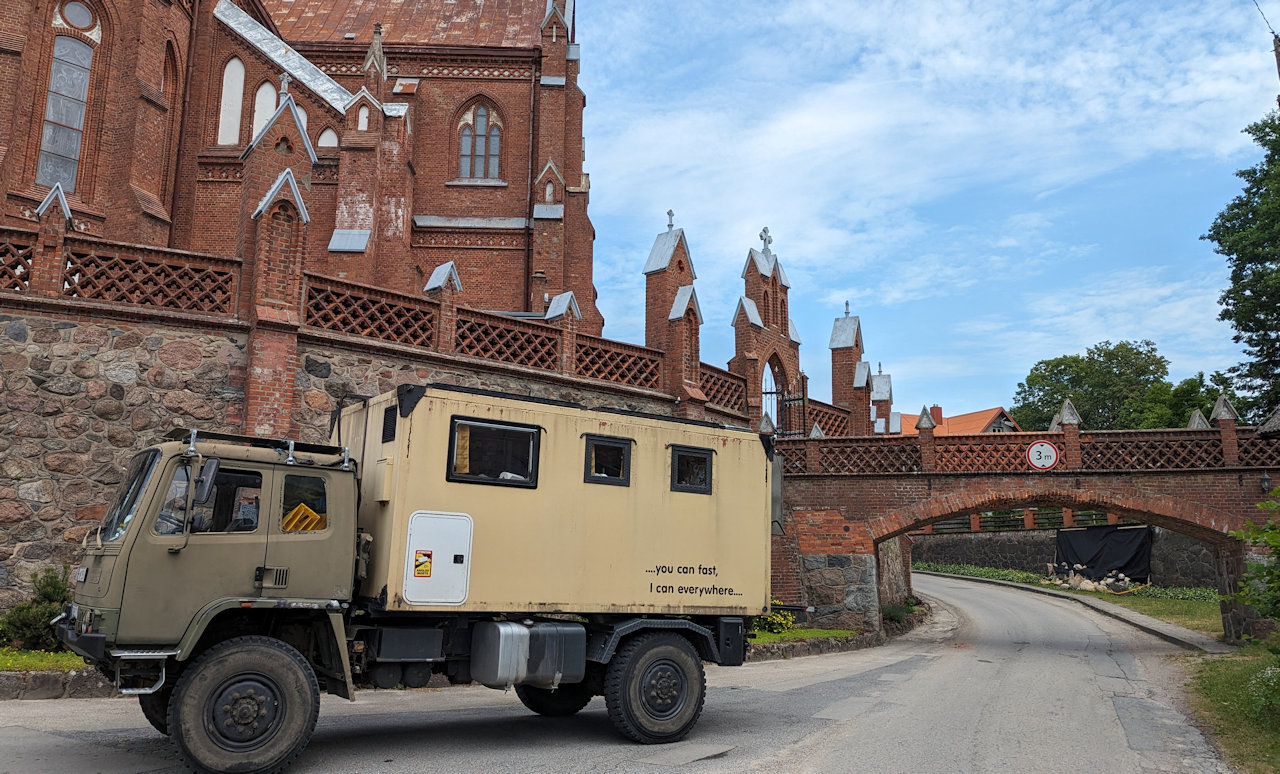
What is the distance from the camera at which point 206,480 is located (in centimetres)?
639

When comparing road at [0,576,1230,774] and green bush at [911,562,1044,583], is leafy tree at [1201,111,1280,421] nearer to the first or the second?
green bush at [911,562,1044,583]

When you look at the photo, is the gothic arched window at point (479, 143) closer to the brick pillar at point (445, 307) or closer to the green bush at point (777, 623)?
the brick pillar at point (445, 307)

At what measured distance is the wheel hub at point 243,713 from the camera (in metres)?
6.29

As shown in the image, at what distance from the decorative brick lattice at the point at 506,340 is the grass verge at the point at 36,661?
683cm

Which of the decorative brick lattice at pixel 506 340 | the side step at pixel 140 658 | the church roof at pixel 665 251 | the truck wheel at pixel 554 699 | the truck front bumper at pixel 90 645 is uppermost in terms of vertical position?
the church roof at pixel 665 251

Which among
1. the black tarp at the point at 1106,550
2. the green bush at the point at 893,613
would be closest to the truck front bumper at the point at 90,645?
the green bush at the point at 893,613

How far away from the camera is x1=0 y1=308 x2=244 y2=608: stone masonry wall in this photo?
11.0m

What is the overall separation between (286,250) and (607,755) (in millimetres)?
8486

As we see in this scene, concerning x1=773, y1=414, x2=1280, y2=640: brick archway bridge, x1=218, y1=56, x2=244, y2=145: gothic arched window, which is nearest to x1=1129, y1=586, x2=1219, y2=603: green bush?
x1=773, y1=414, x2=1280, y2=640: brick archway bridge

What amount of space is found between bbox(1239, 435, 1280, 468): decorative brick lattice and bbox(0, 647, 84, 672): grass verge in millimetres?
21004

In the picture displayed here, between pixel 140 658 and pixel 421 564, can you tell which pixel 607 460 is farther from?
pixel 140 658

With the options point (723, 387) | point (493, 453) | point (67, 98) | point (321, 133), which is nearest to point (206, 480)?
point (493, 453)

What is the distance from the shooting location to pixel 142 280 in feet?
39.5

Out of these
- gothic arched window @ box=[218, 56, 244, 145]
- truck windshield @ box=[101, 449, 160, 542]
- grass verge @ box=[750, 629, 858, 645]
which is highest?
gothic arched window @ box=[218, 56, 244, 145]
